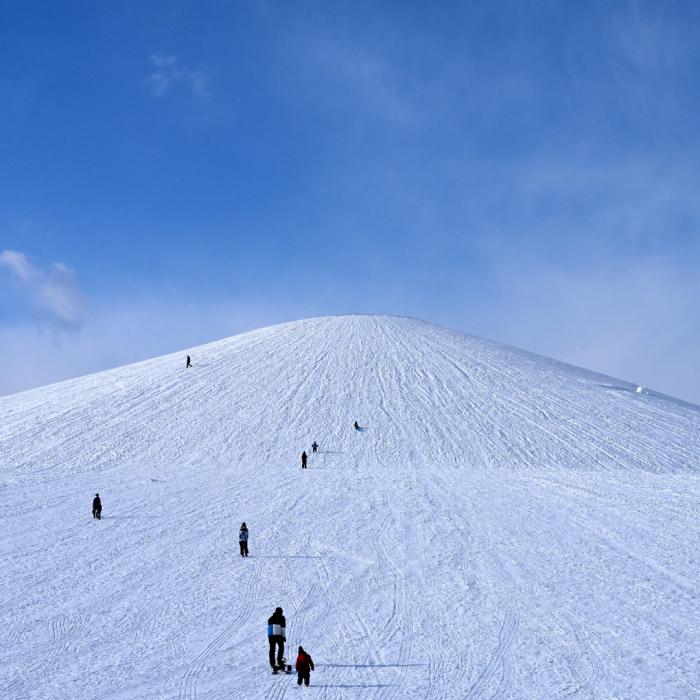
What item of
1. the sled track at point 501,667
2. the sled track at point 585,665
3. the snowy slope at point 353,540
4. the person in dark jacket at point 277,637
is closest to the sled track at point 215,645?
the snowy slope at point 353,540

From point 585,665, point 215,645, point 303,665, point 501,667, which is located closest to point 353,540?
point 215,645

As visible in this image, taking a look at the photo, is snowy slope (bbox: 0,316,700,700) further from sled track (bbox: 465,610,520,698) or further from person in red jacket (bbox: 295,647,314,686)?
person in red jacket (bbox: 295,647,314,686)

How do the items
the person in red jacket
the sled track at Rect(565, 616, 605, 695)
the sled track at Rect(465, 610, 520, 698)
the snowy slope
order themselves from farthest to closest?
the snowy slope
the sled track at Rect(565, 616, 605, 695)
the sled track at Rect(465, 610, 520, 698)
the person in red jacket

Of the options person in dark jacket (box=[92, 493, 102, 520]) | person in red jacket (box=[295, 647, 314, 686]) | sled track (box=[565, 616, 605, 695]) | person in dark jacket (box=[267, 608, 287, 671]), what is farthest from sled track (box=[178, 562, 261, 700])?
person in dark jacket (box=[92, 493, 102, 520])

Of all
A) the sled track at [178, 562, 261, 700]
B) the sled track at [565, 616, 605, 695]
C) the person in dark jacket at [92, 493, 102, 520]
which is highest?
the person in dark jacket at [92, 493, 102, 520]

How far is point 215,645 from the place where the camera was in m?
11.3

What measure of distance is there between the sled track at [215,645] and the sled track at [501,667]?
454 centimetres

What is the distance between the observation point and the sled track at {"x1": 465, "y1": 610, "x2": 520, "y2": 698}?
966 cm

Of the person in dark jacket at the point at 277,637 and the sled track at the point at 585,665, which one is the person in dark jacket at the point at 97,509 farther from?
the sled track at the point at 585,665

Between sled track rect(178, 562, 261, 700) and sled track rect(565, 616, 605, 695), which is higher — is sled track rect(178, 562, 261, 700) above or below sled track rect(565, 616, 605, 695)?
above

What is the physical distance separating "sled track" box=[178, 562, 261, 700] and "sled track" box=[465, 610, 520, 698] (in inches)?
179

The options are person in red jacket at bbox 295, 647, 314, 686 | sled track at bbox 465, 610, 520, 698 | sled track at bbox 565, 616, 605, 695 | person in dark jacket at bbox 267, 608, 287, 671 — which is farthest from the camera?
person in dark jacket at bbox 267, 608, 287, 671

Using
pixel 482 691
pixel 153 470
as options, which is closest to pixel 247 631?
→ pixel 482 691

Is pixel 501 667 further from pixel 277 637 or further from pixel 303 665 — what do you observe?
pixel 277 637
